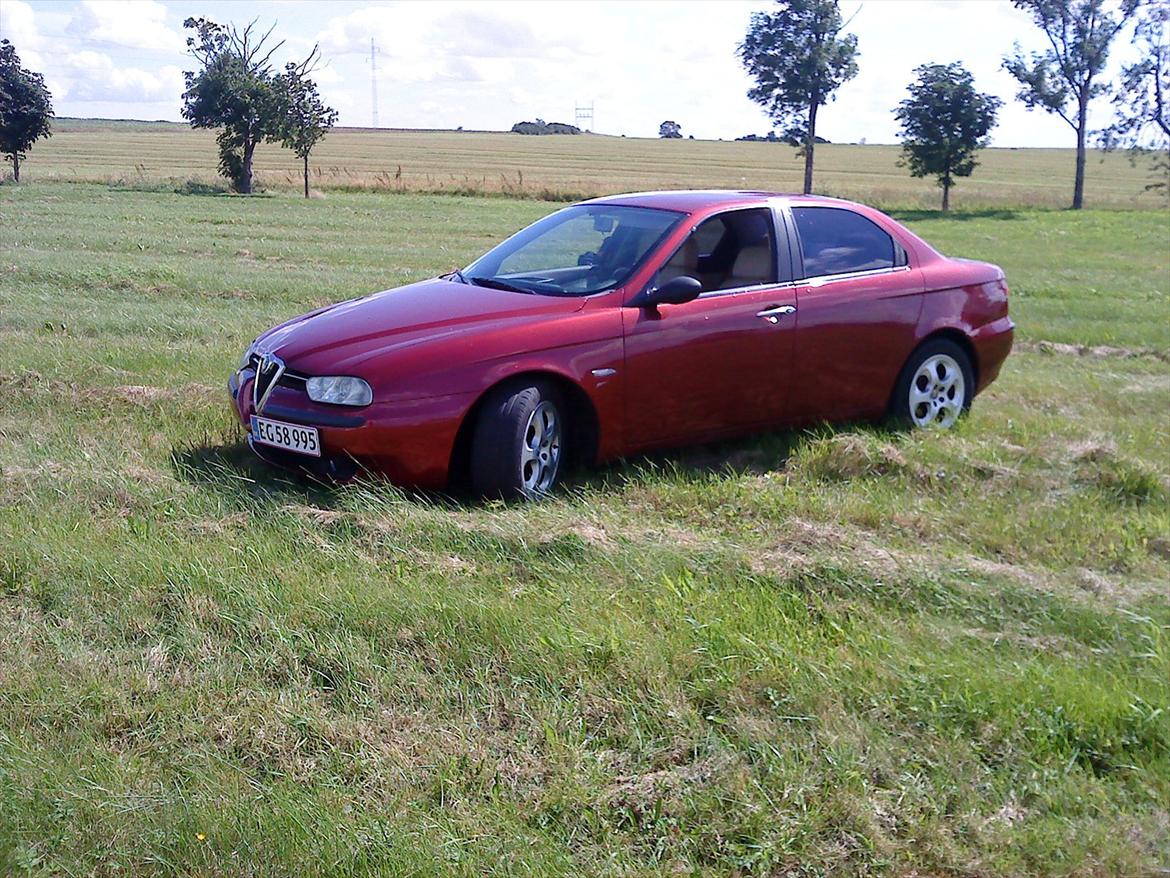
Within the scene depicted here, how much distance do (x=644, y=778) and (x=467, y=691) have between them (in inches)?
27.8

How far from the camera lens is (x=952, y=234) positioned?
95.2 ft

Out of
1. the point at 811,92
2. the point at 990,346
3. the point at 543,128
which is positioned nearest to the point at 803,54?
the point at 811,92

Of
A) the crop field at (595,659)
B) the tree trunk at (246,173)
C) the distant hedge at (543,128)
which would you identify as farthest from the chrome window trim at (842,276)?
the distant hedge at (543,128)

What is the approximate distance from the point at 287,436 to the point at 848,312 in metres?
3.34

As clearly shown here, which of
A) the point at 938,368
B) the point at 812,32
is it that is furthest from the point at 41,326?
the point at 812,32

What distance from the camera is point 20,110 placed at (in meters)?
44.0

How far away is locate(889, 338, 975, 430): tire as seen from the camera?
7.36 m

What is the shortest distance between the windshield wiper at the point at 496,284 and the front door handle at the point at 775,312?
4.31ft

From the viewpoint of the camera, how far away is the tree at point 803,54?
48.9m

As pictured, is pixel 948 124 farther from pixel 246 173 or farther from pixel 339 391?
pixel 339 391

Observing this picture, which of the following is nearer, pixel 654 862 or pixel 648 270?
pixel 654 862

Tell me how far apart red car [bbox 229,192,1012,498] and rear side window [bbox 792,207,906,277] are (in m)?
0.01

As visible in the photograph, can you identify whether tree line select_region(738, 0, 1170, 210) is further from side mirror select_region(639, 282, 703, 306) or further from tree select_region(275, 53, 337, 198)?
side mirror select_region(639, 282, 703, 306)

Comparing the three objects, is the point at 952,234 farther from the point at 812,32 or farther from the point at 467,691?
the point at 467,691
